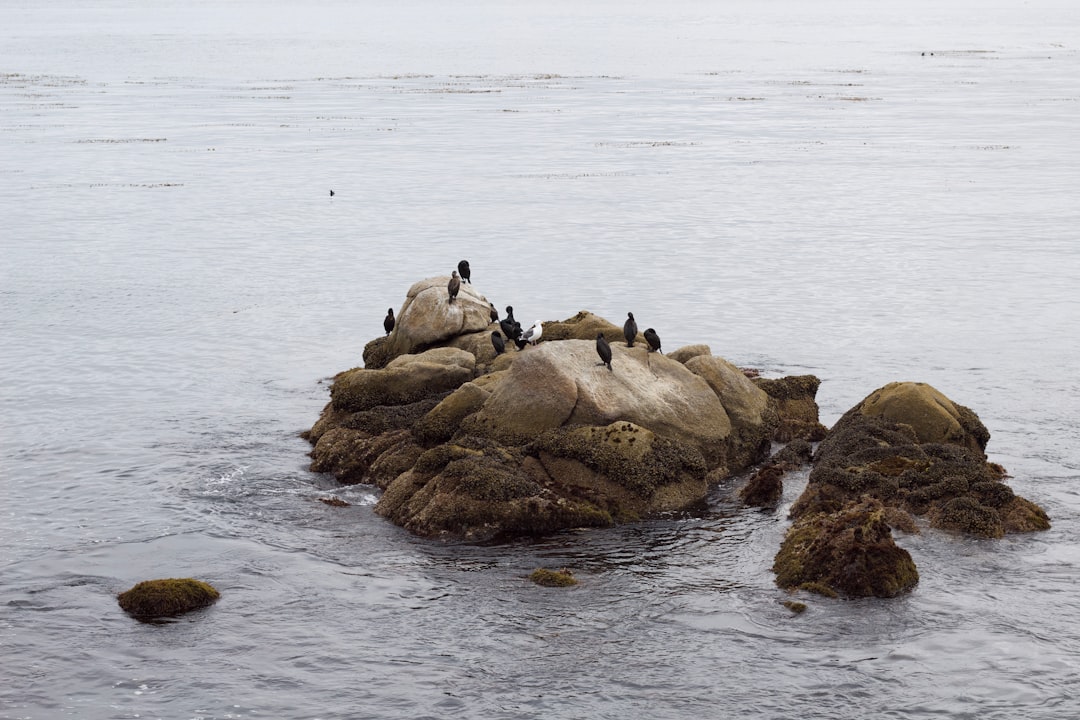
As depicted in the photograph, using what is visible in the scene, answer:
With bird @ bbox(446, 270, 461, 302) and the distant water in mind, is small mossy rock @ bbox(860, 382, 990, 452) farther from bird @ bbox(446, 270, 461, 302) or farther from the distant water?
bird @ bbox(446, 270, 461, 302)

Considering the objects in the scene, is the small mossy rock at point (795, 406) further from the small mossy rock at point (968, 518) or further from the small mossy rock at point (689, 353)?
the small mossy rock at point (968, 518)

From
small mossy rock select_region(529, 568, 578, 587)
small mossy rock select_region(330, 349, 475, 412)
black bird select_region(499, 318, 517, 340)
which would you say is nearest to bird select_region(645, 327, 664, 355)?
black bird select_region(499, 318, 517, 340)

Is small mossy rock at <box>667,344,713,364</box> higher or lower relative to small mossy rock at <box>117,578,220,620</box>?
higher

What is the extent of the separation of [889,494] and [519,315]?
2085cm

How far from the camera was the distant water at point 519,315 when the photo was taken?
22.4m

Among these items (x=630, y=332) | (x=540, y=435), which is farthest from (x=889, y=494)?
(x=540, y=435)

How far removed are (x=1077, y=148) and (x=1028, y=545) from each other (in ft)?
227

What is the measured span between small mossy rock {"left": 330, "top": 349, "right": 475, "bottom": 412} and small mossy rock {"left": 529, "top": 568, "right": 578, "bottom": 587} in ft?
32.4

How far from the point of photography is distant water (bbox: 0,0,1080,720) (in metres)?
22.4

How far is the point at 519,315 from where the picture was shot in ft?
154

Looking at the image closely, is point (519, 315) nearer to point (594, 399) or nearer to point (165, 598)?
point (594, 399)

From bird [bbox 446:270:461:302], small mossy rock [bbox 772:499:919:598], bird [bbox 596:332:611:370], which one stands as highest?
bird [bbox 446:270:461:302]

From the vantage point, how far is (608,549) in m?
26.9

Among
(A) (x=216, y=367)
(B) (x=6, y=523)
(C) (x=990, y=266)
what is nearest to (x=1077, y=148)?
(C) (x=990, y=266)
